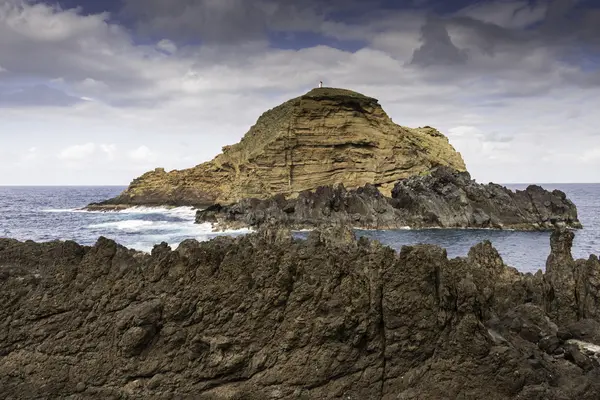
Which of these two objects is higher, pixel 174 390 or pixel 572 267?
pixel 572 267

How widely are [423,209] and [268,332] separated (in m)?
57.1

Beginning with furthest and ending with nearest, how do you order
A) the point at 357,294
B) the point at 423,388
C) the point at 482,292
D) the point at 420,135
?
1. the point at 420,135
2. the point at 482,292
3. the point at 357,294
4. the point at 423,388

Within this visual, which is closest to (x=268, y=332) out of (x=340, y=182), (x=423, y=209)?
(x=423, y=209)

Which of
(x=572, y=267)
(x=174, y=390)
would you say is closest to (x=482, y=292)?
(x=572, y=267)

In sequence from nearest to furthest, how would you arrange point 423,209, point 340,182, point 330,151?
point 423,209 → point 340,182 → point 330,151

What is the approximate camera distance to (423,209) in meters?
64.2

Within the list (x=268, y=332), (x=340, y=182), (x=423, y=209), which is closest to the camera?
(x=268, y=332)

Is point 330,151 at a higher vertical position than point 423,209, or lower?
higher

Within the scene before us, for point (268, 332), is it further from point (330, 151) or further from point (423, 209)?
point (330, 151)

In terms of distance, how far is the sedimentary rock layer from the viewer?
61.9 m

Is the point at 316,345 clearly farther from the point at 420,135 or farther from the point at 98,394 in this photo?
the point at 420,135

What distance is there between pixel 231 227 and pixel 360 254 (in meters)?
49.9

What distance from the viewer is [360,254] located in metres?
10.3

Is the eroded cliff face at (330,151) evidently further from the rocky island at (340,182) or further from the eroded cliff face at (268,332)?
the eroded cliff face at (268,332)
